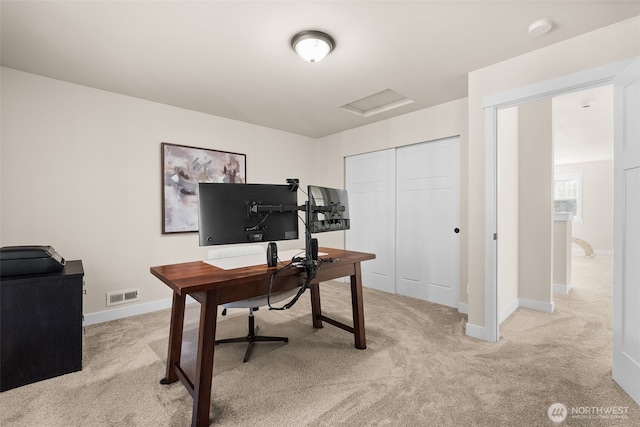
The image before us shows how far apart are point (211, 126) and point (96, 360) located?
2.72m

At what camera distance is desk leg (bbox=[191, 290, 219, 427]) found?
1497 millimetres

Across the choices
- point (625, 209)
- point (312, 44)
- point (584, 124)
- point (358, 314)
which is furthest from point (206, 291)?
point (584, 124)

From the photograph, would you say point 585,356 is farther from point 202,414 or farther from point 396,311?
point 202,414

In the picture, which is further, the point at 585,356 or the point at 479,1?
the point at 585,356

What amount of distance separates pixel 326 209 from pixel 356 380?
3.76 ft

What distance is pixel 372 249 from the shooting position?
14.2 feet

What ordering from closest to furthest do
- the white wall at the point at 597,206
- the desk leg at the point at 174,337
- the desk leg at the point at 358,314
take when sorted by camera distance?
the desk leg at the point at 174,337, the desk leg at the point at 358,314, the white wall at the point at 597,206

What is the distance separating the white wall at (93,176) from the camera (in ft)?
8.47

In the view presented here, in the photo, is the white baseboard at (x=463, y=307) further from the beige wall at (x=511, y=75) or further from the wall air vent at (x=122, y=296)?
the wall air vent at (x=122, y=296)

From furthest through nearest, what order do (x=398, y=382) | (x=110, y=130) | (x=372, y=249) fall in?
(x=372, y=249), (x=110, y=130), (x=398, y=382)

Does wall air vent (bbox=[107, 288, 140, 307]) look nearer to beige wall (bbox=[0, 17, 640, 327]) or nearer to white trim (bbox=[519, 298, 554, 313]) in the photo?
beige wall (bbox=[0, 17, 640, 327])

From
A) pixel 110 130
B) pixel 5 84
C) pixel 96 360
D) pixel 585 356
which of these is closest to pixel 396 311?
pixel 585 356

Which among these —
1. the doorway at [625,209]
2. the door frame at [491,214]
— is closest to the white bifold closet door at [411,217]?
the door frame at [491,214]

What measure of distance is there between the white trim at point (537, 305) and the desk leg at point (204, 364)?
346 cm
